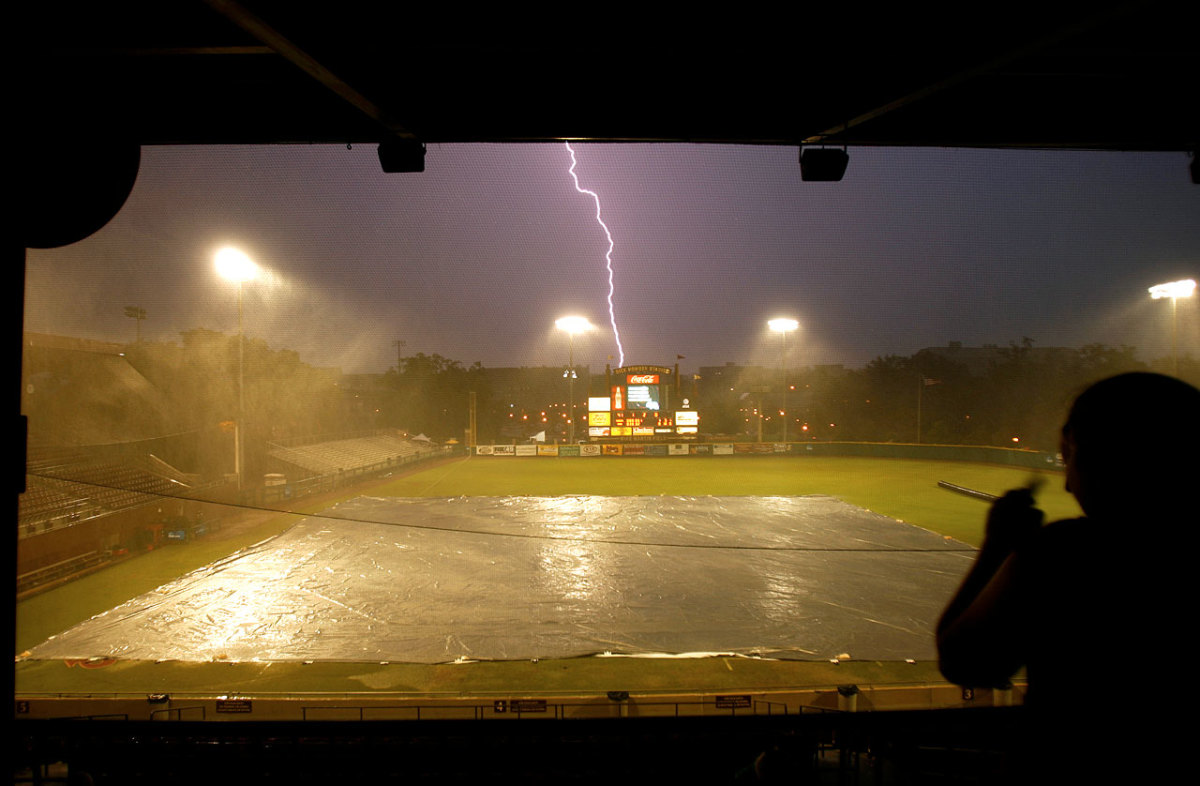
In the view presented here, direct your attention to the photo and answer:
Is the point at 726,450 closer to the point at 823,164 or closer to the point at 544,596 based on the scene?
the point at 544,596

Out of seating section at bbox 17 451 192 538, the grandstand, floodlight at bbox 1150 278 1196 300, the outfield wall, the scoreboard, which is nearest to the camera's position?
seating section at bbox 17 451 192 538

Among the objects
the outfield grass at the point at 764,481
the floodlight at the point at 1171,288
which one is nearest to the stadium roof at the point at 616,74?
the floodlight at the point at 1171,288

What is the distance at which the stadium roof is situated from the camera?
1986 mm

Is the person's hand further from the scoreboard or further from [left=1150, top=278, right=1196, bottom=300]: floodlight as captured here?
the scoreboard

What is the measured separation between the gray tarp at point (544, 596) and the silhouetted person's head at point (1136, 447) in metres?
6.52

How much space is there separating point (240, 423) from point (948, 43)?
1439 centimetres

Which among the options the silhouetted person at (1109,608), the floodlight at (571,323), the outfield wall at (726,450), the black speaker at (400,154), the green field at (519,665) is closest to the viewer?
the silhouetted person at (1109,608)

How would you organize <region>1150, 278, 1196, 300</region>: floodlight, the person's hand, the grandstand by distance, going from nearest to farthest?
1. the person's hand
2. <region>1150, 278, 1196, 300</region>: floodlight
3. the grandstand

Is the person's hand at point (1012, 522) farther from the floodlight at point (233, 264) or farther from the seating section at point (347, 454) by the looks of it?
the seating section at point (347, 454)

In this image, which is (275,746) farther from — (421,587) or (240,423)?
(240,423)

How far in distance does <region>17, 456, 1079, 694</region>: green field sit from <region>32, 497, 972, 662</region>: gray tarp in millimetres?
285

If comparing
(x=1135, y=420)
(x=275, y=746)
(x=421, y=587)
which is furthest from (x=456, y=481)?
(x=1135, y=420)

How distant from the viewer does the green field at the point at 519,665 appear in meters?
5.79

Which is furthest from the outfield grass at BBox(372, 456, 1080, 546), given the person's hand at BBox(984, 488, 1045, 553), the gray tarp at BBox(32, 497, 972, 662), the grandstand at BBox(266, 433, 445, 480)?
the person's hand at BBox(984, 488, 1045, 553)
